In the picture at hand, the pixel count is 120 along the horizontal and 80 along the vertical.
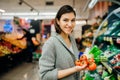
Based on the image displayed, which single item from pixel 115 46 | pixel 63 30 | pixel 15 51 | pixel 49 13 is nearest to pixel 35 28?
pixel 49 13

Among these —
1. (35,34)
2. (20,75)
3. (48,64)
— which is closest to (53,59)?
(48,64)

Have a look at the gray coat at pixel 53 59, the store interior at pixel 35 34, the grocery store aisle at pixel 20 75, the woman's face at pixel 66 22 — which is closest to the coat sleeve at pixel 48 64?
the gray coat at pixel 53 59

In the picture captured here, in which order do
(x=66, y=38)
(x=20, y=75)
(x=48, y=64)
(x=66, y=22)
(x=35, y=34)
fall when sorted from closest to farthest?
(x=48, y=64) → (x=66, y=22) → (x=66, y=38) → (x=20, y=75) → (x=35, y=34)

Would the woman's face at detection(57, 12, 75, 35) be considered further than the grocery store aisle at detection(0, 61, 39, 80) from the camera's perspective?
No

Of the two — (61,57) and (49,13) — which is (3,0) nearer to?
(49,13)

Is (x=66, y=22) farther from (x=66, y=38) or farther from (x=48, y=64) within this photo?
(x=48, y=64)

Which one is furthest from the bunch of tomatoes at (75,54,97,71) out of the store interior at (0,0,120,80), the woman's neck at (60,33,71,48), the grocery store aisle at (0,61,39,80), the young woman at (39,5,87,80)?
the grocery store aisle at (0,61,39,80)

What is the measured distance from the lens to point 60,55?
1825 mm

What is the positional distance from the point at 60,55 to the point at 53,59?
0.07 meters

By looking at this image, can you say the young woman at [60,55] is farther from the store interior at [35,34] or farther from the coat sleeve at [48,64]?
the store interior at [35,34]

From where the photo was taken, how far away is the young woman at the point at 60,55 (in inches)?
69.7

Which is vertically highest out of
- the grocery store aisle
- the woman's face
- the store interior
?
the woman's face

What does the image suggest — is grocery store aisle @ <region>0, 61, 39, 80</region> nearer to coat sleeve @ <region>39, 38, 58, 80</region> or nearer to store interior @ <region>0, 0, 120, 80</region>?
store interior @ <region>0, 0, 120, 80</region>

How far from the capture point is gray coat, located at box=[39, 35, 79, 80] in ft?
5.81
